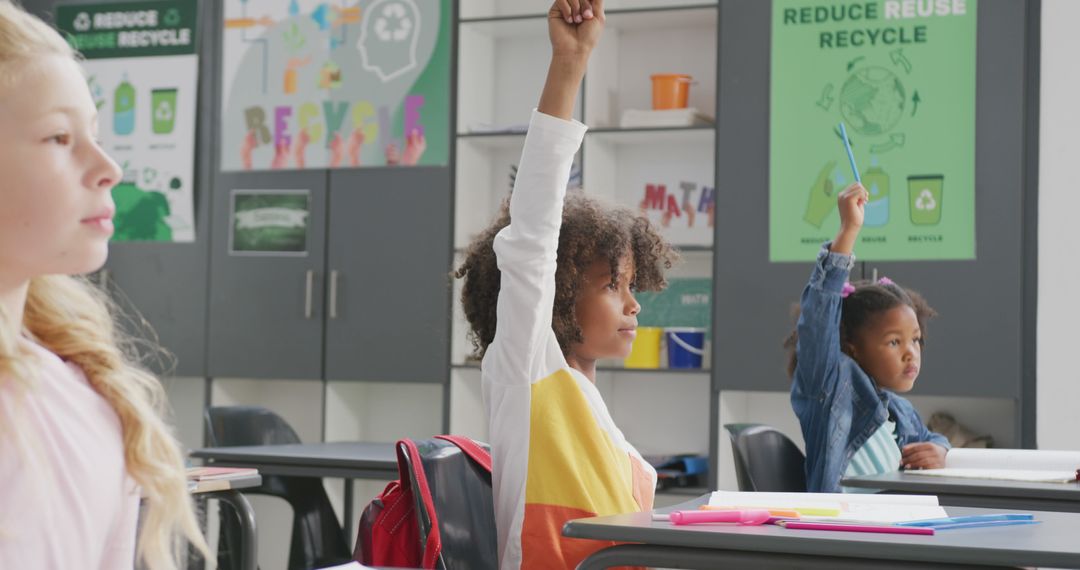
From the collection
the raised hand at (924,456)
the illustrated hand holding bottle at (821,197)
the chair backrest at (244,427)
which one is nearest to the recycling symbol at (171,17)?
the chair backrest at (244,427)

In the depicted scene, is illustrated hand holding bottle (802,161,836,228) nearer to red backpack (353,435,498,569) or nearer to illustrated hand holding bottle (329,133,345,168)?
illustrated hand holding bottle (329,133,345,168)

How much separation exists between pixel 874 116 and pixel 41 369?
362 cm

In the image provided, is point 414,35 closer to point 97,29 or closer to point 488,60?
point 488,60

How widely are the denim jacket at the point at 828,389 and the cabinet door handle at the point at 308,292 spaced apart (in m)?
2.45

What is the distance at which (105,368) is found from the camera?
2.79 feet

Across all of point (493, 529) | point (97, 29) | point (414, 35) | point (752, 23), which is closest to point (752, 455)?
point (493, 529)

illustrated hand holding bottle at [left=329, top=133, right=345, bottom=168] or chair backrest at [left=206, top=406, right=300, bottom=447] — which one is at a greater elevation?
illustrated hand holding bottle at [left=329, top=133, right=345, bottom=168]

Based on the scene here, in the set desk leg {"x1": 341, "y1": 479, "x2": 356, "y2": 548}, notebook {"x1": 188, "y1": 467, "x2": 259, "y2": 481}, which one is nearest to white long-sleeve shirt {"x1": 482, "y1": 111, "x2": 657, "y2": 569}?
notebook {"x1": 188, "y1": 467, "x2": 259, "y2": 481}

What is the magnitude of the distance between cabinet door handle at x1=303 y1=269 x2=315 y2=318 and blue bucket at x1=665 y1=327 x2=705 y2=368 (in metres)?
1.33

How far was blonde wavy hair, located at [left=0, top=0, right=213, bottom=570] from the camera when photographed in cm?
81

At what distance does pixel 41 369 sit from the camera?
0.80 metres

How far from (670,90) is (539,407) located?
9.75 ft

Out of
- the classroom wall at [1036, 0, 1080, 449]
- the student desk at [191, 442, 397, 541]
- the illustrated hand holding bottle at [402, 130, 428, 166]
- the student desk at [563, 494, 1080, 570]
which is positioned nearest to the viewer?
the student desk at [563, 494, 1080, 570]

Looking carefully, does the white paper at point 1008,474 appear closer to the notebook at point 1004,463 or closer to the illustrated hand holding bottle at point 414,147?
the notebook at point 1004,463
